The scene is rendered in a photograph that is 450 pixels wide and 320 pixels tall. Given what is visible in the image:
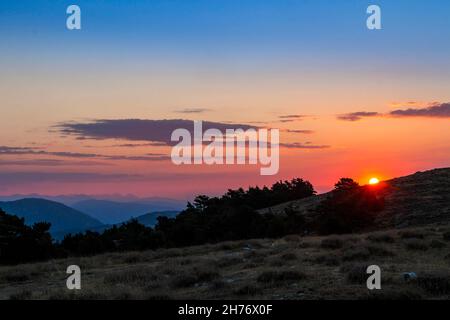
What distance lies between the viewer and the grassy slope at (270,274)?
11945 millimetres

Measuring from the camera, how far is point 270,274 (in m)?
13.8

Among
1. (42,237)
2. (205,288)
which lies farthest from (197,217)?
(205,288)

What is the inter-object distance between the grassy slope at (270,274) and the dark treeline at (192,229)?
4.80 metres

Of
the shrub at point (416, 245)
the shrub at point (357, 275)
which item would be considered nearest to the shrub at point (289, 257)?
the shrub at point (416, 245)

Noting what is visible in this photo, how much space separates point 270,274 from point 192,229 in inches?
752

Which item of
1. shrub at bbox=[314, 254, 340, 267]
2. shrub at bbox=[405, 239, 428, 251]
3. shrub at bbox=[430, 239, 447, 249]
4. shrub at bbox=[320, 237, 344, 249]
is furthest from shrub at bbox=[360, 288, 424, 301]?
shrub at bbox=[320, 237, 344, 249]

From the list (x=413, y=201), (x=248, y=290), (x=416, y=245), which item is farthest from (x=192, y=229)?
(x=248, y=290)

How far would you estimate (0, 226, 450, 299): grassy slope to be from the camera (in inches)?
470

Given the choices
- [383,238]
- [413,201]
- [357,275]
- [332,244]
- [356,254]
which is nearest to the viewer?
[357,275]

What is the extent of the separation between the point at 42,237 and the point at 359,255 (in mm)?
18130

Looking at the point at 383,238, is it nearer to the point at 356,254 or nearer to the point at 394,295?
the point at 356,254

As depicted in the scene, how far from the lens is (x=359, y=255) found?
1655cm

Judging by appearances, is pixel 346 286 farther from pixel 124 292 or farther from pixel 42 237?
pixel 42 237
